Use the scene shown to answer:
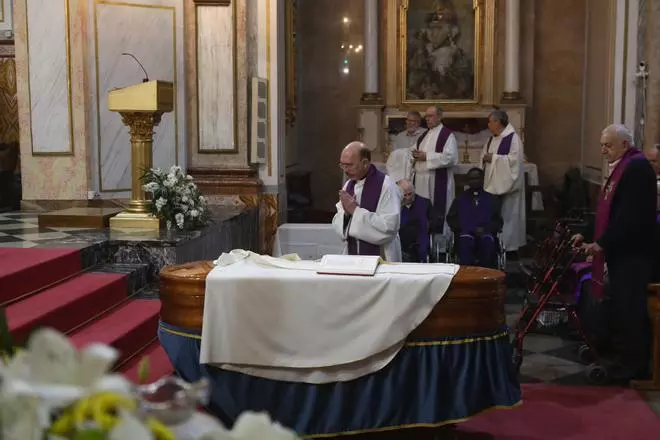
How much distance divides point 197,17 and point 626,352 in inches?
232

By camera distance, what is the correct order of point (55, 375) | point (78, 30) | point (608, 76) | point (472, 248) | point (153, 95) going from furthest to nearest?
point (608, 76) → point (78, 30) → point (472, 248) → point (153, 95) → point (55, 375)

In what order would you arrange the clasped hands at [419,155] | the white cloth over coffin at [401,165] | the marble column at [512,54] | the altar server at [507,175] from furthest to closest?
1. the marble column at [512,54]
2. the white cloth over coffin at [401,165]
3. the clasped hands at [419,155]
4. the altar server at [507,175]

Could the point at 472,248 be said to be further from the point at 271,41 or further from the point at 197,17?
the point at 197,17

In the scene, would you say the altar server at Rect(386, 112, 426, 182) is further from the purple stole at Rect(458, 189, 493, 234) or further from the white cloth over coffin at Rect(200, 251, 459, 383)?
the white cloth over coffin at Rect(200, 251, 459, 383)

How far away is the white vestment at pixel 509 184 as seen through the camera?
973 cm

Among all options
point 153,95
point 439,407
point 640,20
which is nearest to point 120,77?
point 153,95

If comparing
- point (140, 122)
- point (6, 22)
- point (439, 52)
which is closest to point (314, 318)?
point (140, 122)

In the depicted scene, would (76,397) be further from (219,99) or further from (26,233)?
(219,99)

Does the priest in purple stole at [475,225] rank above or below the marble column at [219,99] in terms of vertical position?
below

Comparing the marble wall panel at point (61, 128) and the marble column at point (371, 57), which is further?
the marble column at point (371, 57)

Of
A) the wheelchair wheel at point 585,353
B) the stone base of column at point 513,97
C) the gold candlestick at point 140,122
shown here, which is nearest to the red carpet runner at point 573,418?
the wheelchair wheel at point 585,353

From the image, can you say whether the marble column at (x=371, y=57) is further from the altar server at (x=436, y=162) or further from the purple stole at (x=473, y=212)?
the purple stole at (x=473, y=212)

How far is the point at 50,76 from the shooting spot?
9.30 metres

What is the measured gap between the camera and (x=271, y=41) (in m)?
9.55
